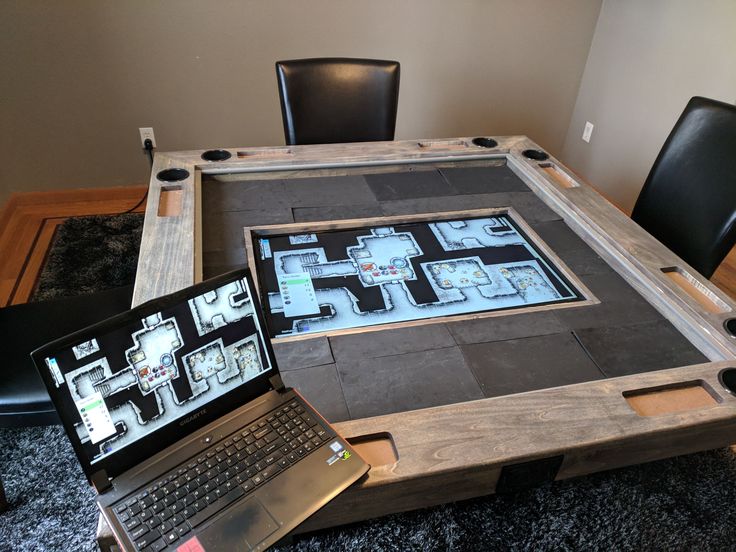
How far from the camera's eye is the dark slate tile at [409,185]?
162cm

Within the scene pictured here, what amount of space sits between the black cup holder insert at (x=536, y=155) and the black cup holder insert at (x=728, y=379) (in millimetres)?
940

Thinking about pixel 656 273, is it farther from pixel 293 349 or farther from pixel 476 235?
pixel 293 349

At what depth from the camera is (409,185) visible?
1.67m

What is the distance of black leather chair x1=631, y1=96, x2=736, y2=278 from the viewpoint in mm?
1501

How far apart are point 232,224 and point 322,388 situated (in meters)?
0.61

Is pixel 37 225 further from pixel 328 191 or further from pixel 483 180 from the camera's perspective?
pixel 483 180

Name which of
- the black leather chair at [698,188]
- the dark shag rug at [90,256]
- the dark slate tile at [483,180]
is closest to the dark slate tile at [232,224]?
the dark slate tile at [483,180]

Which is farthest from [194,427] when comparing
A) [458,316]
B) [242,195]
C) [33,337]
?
[242,195]

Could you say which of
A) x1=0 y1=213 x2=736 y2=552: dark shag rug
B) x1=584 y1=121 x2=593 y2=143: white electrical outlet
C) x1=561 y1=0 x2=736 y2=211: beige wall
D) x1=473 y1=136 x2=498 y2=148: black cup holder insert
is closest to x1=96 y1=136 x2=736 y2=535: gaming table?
x1=473 y1=136 x2=498 y2=148: black cup holder insert

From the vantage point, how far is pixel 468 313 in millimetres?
1217

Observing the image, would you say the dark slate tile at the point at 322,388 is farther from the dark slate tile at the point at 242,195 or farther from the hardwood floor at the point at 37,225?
the hardwood floor at the point at 37,225

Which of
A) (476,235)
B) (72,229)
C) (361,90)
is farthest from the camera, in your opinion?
(72,229)

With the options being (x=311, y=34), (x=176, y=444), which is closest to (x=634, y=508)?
(x=176, y=444)

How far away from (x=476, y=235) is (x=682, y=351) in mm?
566
